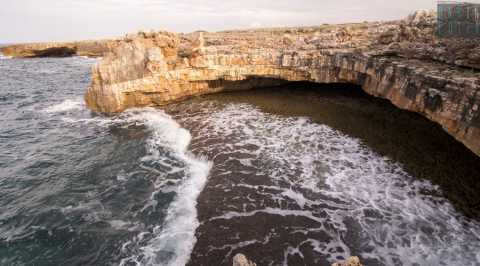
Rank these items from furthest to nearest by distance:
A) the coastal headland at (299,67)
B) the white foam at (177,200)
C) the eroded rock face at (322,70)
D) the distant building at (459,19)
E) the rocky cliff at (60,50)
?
1. the rocky cliff at (60,50)
2. the distant building at (459,19)
3. the coastal headland at (299,67)
4. the eroded rock face at (322,70)
5. the white foam at (177,200)

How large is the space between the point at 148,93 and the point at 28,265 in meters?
14.8

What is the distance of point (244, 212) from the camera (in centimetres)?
956

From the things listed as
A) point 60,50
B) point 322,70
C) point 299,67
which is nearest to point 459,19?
point 322,70

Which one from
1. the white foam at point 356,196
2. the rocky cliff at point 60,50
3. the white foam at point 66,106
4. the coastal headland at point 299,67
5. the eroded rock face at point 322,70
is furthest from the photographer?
the rocky cliff at point 60,50

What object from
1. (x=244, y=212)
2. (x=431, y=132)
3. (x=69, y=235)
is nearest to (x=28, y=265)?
(x=69, y=235)

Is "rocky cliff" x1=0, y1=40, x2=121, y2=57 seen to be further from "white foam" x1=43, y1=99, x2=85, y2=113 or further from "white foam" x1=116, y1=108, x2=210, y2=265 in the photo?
"white foam" x1=116, y1=108, x2=210, y2=265

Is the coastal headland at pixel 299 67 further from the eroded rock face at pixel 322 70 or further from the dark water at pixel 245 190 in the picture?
the dark water at pixel 245 190

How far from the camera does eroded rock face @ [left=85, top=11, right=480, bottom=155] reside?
10.3 metres

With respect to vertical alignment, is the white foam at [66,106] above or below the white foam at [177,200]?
above

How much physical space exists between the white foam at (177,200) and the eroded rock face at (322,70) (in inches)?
140

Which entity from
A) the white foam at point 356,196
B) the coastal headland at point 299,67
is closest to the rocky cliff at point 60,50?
the coastal headland at point 299,67

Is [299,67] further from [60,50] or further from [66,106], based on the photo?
[60,50]

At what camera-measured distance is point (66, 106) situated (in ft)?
79.9

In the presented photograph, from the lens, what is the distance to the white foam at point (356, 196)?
25.3 ft
